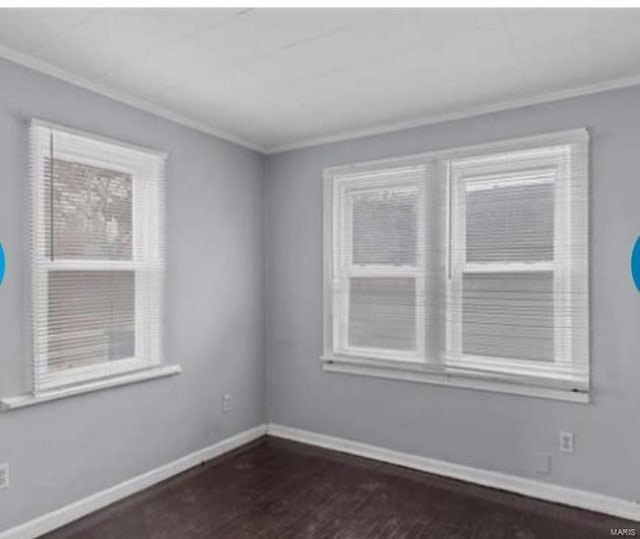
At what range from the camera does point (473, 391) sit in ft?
10.4

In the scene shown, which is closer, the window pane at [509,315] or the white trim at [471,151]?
the white trim at [471,151]

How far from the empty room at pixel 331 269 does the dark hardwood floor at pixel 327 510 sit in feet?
0.07

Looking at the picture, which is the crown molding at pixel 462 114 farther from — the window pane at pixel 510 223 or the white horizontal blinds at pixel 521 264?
the window pane at pixel 510 223

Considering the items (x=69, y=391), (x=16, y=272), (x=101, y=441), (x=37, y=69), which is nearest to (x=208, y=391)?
(x=101, y=441)

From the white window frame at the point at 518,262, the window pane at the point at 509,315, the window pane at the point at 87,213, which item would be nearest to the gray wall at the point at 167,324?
the window pane at the point at 87,213

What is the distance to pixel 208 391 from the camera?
356 cm

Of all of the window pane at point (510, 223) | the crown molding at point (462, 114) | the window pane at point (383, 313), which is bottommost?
the window pane at point (383, 313)

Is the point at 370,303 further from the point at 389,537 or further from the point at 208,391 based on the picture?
the point at 389,537

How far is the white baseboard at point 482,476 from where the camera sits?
2.72 m

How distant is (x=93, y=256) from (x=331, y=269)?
66.5 inches

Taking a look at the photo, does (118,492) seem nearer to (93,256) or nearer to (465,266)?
(93,256)

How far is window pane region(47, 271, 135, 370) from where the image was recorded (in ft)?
8.59

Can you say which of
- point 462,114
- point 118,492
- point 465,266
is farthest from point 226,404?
point 462,114

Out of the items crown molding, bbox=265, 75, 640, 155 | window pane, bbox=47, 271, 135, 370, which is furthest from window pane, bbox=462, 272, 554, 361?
window pane, bbox=47, 271, 135, 370
